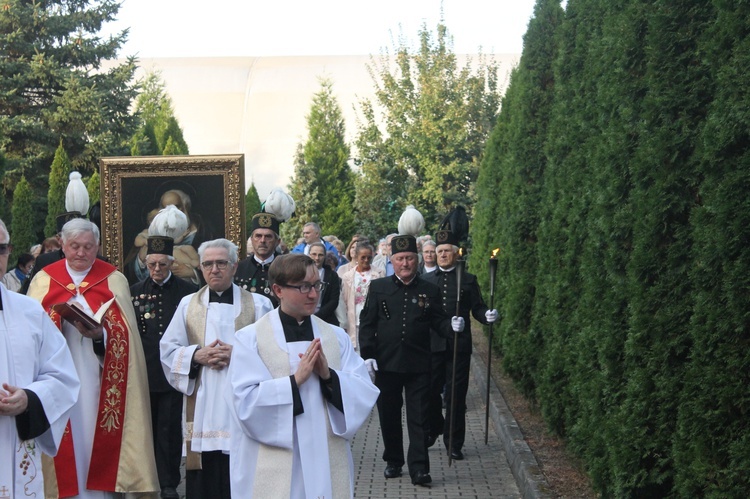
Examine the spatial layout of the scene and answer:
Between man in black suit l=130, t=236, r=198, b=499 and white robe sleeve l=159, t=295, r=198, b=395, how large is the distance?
144cm

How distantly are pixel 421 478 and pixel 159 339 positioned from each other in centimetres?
254

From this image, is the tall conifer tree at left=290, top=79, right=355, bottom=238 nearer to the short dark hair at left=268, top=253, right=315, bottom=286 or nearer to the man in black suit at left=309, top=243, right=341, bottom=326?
the man in black suit at left=309, top=243, right=341, bottom=326

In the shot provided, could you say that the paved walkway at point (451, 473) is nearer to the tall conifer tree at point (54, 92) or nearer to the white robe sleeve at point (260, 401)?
the white robe sleeve at point (260, 401)

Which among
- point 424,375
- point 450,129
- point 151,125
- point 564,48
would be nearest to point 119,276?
point 424,375

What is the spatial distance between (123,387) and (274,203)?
2.73 m

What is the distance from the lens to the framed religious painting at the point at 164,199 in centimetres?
1198

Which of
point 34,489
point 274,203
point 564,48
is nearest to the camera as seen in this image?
point 34,489

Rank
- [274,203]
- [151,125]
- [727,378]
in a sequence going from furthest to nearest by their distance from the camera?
[151,125] < [274,203] < [727,378]

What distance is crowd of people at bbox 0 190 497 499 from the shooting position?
5.16m

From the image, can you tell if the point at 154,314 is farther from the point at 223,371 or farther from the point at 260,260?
the point at 223,371

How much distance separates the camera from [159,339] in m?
8.73

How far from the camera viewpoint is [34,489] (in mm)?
5070

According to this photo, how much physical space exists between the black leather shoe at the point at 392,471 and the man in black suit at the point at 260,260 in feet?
6.49

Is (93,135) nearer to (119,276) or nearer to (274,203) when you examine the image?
(274,203)
